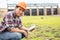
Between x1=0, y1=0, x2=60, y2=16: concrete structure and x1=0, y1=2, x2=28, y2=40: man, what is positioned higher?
x1=0, y1=2, x2=28, y2=40: man

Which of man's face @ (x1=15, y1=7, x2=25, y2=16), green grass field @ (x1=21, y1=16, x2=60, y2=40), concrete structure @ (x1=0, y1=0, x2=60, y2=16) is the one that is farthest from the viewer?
concrete structure @ (x1=0, y1=0, x2=60, y2=16)

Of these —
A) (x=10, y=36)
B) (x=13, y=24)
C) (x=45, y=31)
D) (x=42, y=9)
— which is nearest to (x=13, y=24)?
(x=13, y=24)

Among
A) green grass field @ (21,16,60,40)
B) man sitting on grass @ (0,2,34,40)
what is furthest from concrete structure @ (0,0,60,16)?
man sitting on grass @ (0,2,34,40)

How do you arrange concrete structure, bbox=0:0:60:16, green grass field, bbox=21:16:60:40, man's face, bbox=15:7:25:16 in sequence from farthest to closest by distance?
1. concrete structure, bbox=0:0:60:16
2. green grass field, bbox=21:16:60:40
3. man's face, bbox=15:7:25:16

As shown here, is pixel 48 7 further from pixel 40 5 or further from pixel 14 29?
pixel 14 29

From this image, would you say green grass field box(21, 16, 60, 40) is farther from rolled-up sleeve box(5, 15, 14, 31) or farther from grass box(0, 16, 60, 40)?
rolled-up sleeve box(5, 15, 14, 31)

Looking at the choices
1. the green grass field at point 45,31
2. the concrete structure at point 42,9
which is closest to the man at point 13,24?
the green grass field at point 45,31

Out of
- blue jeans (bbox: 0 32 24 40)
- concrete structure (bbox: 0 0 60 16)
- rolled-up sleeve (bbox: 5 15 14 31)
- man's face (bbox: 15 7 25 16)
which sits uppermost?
man's face (bbox: 15 7 25 16)

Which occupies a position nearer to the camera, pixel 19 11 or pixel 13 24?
pixel 19 11

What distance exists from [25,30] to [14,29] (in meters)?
0.39

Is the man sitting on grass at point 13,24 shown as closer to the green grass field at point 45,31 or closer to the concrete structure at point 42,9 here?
the green grass field at point 45,31

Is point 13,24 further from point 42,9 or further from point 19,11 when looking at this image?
point 42,9

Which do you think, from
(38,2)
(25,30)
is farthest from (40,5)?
(25,30)

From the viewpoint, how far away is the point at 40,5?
46312mm
